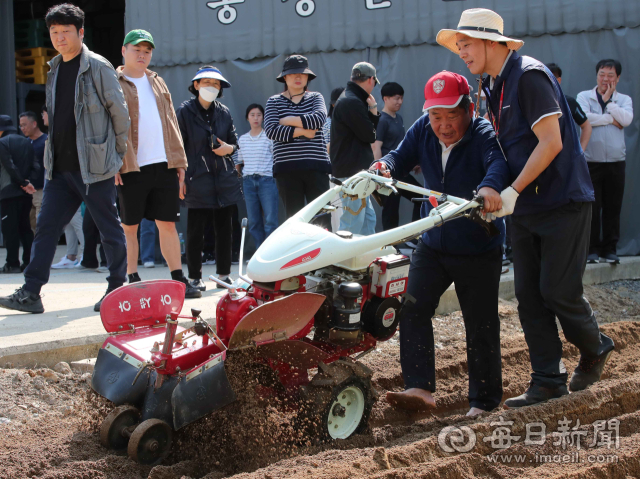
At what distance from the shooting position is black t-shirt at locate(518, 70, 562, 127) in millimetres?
3305

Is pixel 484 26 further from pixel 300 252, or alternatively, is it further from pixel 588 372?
pixel 588 372

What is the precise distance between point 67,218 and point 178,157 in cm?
102

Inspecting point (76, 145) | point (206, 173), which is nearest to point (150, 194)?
point (206, 173)

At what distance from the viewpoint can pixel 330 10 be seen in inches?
353

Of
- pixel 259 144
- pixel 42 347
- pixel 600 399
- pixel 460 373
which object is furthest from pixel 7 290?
pixel 600 399

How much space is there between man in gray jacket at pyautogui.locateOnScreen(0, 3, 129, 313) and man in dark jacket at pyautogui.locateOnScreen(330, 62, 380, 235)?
2.03 meters

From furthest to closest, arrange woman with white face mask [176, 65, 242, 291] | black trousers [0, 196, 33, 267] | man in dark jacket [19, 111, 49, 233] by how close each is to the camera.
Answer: man in dark jacket [19, 111, 49, 233] → black trousers [0, 196, 33, 267] → woman with white face mask [176, 65, 242, 291]

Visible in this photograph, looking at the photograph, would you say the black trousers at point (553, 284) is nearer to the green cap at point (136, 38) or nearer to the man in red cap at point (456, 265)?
the man in red cap at point (456, 265)

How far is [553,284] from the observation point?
11.4ft

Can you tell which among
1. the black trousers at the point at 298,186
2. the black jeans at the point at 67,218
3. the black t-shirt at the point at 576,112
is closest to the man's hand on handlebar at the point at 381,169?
the black jeans at the point at 67,218

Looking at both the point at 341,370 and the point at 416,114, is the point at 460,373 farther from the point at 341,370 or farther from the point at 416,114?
the point at 416,114

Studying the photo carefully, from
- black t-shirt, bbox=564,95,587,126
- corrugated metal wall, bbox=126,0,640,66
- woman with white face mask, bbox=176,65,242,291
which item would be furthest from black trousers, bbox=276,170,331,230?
corrugated metal wall, bbox=126,0,640,66

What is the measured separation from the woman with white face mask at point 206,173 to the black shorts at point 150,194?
0.40 meters

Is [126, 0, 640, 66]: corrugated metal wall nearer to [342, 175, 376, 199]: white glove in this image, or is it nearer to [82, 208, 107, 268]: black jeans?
[82, 208, 107, 268]: black jeans
